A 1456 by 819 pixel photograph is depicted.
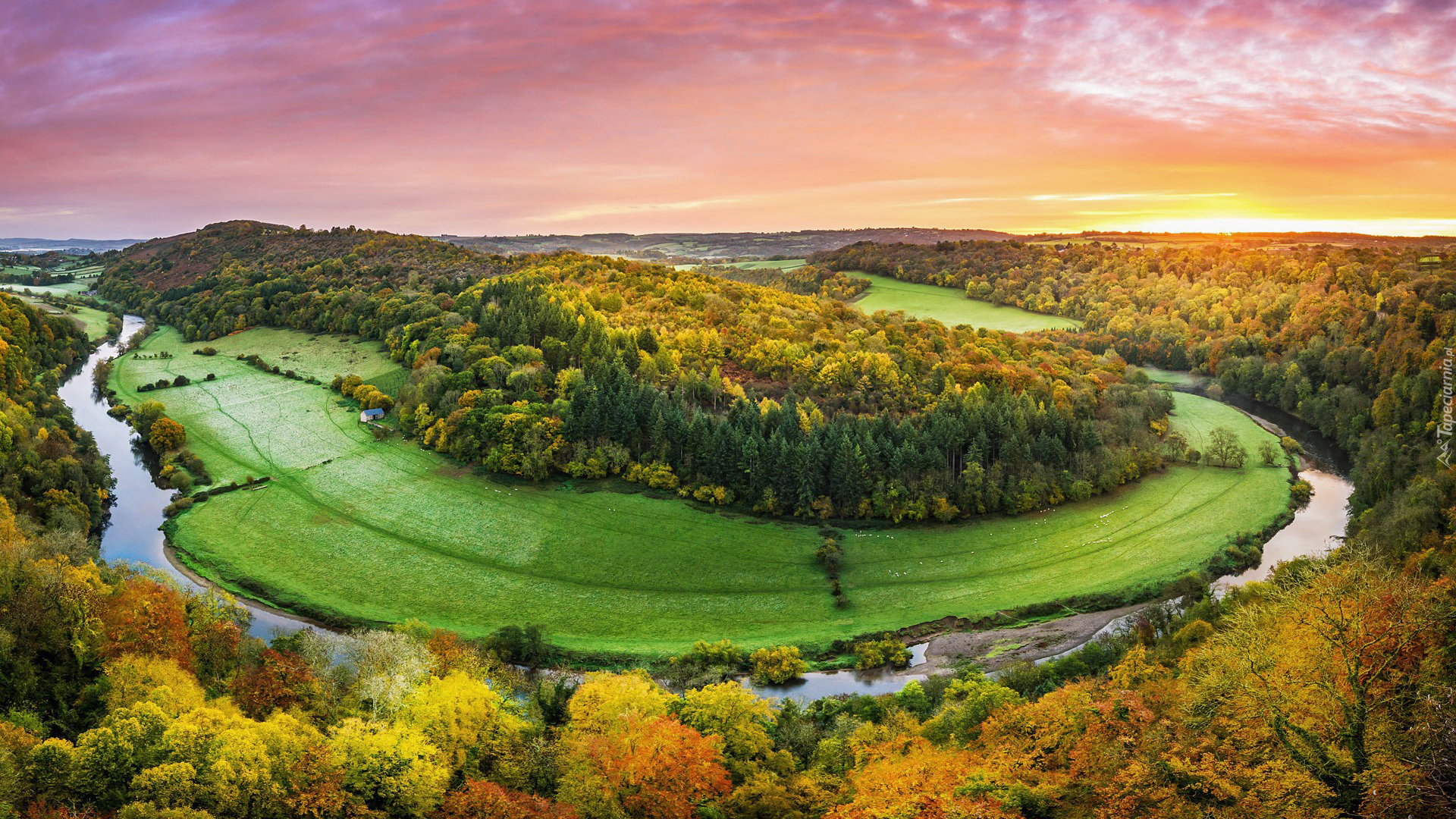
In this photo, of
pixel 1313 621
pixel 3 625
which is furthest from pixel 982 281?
pixel 3 625

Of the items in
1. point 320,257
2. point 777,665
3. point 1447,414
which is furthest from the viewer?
point 320,257

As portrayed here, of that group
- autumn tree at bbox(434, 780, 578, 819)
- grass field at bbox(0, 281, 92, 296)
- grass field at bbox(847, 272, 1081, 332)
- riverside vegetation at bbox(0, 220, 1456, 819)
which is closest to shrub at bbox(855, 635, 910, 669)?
riverside vegetation at bbox(0, 220, 1456, 819)

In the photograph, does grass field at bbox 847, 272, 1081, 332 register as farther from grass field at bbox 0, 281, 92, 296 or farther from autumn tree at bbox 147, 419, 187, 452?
grass field at bbox 0, 281, 92, 296

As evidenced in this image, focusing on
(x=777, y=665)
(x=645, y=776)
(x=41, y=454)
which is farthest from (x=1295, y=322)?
(x=41, y=454)

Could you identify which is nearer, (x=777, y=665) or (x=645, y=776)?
(x=645, y=776)

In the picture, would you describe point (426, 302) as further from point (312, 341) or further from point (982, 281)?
point (982, 281)

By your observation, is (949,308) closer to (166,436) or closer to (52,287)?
(166,436)

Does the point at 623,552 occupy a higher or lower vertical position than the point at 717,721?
lower
